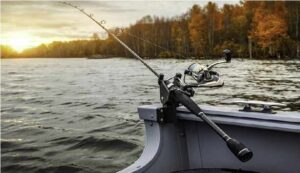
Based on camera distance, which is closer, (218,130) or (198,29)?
(218,130)

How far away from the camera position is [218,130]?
3.06m

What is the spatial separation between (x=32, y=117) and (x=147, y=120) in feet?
35.6

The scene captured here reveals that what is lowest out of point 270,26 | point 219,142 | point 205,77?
point 219,142

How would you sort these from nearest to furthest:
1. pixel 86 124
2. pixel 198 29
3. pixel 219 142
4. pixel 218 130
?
pixel 218 130, pixel 219 142, pixel 86 124, pixel 198 29

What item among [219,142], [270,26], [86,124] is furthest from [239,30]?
[219,142]

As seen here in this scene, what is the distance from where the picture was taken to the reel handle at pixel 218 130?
2.80 metres

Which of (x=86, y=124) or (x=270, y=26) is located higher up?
(x=270, y=26)

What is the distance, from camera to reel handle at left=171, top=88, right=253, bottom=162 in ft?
9.19

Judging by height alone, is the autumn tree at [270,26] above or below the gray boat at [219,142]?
above

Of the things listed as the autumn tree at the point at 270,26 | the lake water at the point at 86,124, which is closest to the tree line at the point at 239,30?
the autumn tree at the point at 270,26

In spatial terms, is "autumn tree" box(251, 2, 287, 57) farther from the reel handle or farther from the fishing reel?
the reel handle

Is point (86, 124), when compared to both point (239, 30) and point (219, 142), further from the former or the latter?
point (239, 30)

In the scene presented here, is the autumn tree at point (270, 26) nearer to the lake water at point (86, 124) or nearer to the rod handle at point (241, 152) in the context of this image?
the lake water at point (86, 124)

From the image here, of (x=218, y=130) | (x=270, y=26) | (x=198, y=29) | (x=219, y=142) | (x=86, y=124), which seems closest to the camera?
(x=218, y=130)
